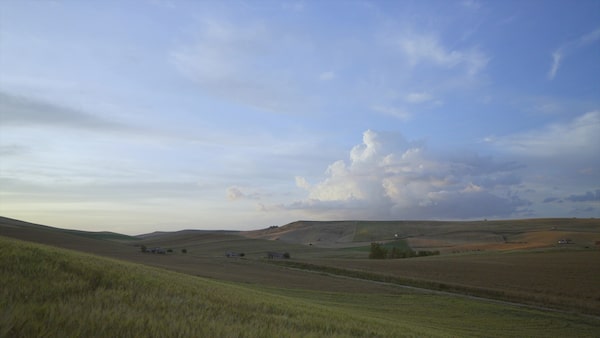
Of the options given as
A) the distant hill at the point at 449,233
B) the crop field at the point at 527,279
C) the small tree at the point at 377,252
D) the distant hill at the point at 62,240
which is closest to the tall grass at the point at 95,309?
the crop field at the point at 527,279

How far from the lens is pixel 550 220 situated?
171 m

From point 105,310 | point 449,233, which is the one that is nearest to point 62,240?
point 105,310

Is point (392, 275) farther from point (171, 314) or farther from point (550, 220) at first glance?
point (550, 220)

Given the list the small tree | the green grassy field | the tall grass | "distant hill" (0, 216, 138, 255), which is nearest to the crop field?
the green grassy field

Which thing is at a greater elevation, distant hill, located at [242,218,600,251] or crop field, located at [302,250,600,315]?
distant hill, located at [242,218,600,251]

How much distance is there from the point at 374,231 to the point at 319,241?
907 inches

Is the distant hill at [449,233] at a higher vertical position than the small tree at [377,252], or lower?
higher

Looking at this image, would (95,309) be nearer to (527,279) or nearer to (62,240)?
(527,279)

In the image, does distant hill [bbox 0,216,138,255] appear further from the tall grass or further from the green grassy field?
the tall grass

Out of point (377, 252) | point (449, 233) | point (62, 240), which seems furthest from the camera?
point (449, 233)

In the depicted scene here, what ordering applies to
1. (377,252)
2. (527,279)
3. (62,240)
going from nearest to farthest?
1. (527,279)
2. (62,240)
3. (377,252)

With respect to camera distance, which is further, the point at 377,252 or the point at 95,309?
the point at 377,252

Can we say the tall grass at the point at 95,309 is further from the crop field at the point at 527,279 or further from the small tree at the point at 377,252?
the small tree at the point at 377,252

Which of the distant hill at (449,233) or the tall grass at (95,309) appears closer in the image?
the tall grass at (95,309)
